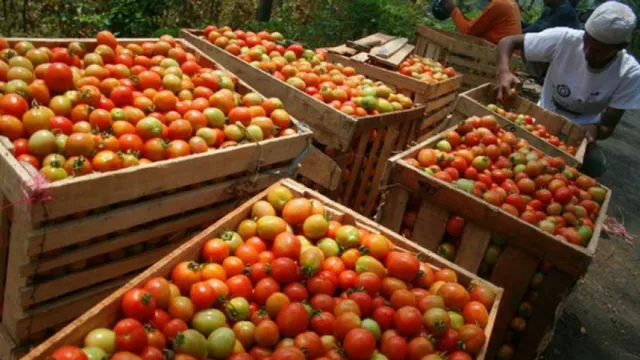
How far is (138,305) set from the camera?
6.72ft

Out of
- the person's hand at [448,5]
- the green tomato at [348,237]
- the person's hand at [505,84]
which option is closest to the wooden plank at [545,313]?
the green tomato at [348,237]

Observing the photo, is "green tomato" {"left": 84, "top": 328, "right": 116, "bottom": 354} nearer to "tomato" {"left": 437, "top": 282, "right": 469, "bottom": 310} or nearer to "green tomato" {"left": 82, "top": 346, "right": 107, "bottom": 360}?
"green tomato" {"left": 82, "top": 346, "right": 107, "bottom": 360}

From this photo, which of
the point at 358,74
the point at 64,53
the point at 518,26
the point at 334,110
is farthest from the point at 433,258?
the point at 518,26

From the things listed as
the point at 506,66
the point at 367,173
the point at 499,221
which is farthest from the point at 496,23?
the point at 499,221

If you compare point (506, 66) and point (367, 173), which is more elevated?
point (506, 66)

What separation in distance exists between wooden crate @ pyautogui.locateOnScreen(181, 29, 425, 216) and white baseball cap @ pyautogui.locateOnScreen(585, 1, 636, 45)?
5.54ft

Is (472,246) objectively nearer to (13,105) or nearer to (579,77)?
(13,105)

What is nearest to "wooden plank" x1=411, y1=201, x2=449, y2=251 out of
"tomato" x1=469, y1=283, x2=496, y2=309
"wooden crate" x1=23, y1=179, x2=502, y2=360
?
"wooden crate" x1=23, y1=179, x2=502, y2=360

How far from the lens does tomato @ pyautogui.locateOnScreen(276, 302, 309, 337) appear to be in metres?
2.25

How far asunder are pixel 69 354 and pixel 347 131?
2.71 meters

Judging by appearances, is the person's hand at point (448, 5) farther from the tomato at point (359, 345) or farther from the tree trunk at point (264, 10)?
the tomato at point (359, 345)

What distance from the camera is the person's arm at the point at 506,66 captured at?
222 inches

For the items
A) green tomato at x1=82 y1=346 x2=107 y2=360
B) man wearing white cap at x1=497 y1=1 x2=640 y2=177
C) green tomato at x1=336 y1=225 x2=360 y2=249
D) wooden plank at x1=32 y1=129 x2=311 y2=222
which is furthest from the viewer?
man wearing white cap at x1=497 y1=1 x2=640 y2=177

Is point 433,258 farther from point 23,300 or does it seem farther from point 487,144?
point 23,300
